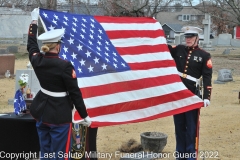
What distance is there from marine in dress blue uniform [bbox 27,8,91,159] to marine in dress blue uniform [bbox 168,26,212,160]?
1.69 m

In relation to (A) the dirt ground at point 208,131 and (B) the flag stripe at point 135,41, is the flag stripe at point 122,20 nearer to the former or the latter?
(B) the flag stripe at point 135,41

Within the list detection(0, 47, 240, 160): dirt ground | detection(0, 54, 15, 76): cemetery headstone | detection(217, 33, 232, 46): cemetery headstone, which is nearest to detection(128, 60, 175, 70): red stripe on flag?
detection(0, 47, 240, 160): dirt ground

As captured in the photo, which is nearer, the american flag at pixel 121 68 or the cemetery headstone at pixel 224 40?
the american flag at pixel 121 68

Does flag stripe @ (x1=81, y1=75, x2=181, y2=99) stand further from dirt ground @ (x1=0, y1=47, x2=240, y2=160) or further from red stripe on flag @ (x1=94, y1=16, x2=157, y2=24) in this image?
dirt ground @ (x1=0, y1=47, x2=240, y2=160)

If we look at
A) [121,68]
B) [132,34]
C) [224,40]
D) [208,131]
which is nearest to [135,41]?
[132,34]

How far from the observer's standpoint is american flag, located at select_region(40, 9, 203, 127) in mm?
4711

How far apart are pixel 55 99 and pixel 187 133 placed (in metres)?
2.02

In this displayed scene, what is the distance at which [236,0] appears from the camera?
32938 mm

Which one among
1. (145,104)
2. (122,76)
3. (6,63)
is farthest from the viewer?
(6,63)

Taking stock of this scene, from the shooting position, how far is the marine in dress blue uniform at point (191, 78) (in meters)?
5.31

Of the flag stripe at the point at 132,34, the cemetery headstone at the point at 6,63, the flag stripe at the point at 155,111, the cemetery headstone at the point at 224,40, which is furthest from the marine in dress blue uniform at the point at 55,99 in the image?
the cemetery headstone at the point at 224,40

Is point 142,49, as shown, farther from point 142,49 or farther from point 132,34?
point 132,34

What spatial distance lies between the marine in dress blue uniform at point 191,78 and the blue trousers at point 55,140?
5.96ft

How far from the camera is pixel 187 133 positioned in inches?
211
